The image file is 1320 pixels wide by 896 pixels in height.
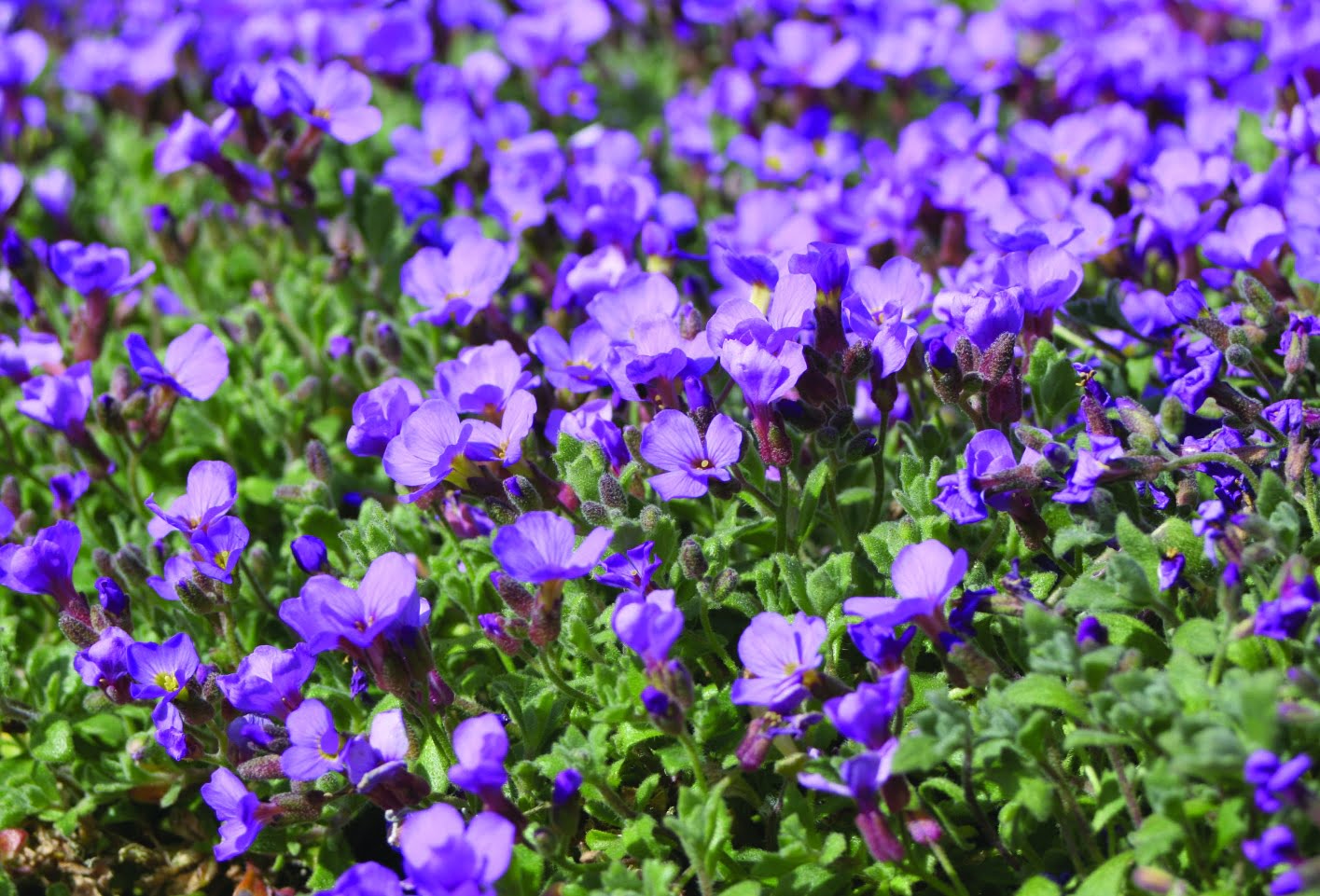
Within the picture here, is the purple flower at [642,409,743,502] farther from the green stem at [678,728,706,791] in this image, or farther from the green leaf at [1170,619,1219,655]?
the green leaf at [1170,619,1219,655]

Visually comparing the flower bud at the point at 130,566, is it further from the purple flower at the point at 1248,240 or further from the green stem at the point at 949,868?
the purple flower at the point at 1248,240

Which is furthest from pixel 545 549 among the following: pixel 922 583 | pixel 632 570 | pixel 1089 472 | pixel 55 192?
pixel 55 192

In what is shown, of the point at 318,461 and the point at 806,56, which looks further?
the point at 806,56

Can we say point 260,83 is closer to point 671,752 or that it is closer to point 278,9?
point 278,9

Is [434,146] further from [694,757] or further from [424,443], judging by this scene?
[694,757]

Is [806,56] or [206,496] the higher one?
[806,56]

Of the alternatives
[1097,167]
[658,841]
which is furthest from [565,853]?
[1097,167]

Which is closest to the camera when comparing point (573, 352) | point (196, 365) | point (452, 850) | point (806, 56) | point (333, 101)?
point (452, 850)
